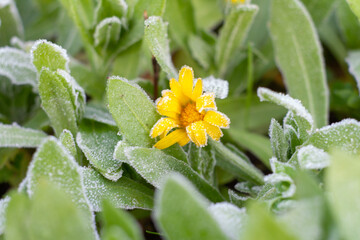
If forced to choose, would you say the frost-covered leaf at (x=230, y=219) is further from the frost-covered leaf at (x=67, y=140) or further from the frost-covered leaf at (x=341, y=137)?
the frost-covered leaf at (x=67, y=140)

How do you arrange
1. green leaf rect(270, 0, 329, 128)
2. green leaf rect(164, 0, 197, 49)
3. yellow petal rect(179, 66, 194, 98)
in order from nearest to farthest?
1. yellow petal rect(179, 66, 194, 98)
2. green leaf rect(270, 0, 329, 128)
3. green leaf rect(164, 0, 197, 49)

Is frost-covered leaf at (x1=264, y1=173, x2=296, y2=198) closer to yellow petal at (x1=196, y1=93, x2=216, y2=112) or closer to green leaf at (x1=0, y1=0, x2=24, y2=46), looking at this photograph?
yellow petal at (x1=196, y1=93, x2=216, y2=112)

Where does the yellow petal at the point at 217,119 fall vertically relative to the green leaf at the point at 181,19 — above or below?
below

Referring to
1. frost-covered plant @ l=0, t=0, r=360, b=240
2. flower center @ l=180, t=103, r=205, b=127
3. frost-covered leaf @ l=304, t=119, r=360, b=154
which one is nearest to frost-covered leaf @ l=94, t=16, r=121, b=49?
frost-covered plant @ l=0, t=0, r=360, b=240

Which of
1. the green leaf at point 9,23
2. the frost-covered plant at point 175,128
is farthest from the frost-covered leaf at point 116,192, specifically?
the green leaf at point 9,23

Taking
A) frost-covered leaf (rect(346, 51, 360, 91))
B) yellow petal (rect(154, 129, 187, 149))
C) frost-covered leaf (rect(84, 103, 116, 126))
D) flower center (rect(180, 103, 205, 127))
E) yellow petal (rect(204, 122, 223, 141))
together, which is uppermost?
flower center (rect(180, 103, 205, 127))
